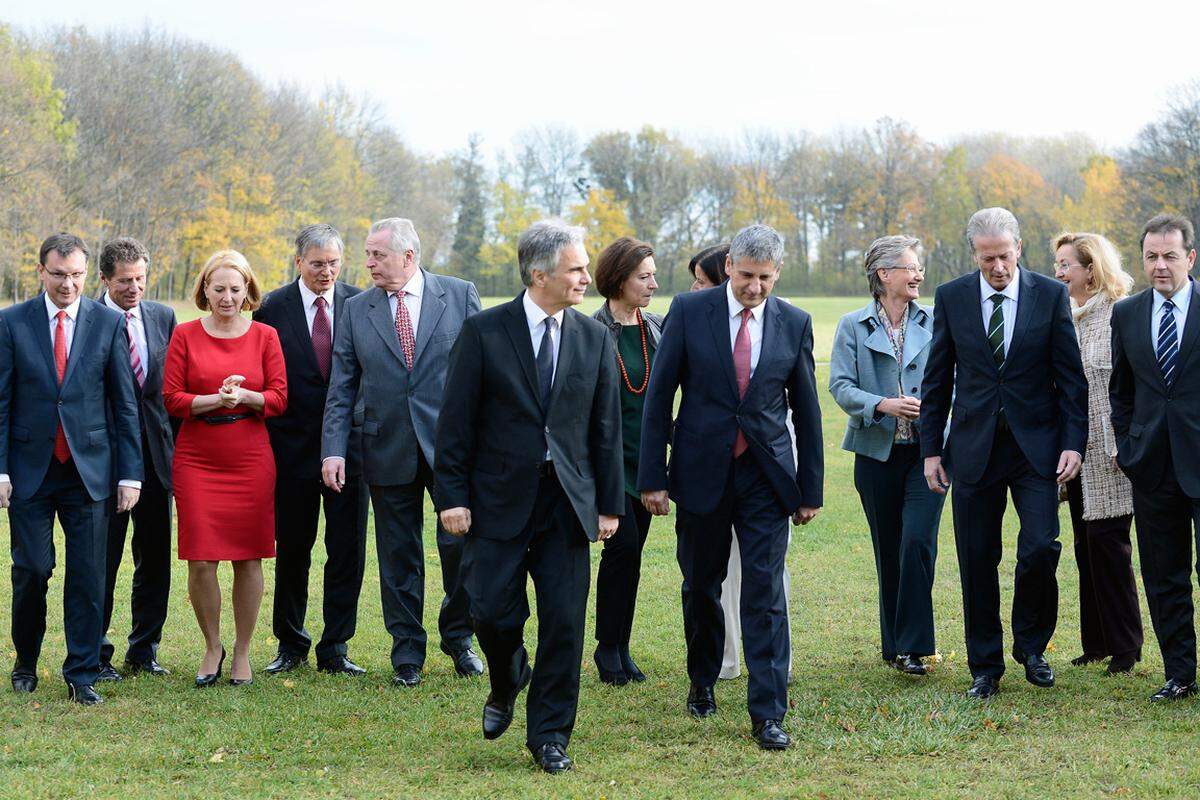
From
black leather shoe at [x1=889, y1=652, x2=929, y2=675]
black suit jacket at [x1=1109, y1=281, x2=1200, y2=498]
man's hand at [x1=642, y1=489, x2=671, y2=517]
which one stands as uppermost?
black suit jacket at [x1=1109, y1=281, x2=1200, y2=498]

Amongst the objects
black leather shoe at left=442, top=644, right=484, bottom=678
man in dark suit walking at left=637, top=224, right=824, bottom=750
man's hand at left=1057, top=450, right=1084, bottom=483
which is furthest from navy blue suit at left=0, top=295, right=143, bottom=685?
man's hand at left=1057, top=450, right=1084, bottom=483

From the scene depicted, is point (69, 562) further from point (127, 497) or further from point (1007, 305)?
point (1007, 305)

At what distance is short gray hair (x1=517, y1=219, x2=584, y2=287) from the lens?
5219 mm

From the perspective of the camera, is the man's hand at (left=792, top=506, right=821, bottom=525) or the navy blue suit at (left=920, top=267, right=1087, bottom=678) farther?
the navy blue suit at (left=920, top=267, right=1087, bottom=678)

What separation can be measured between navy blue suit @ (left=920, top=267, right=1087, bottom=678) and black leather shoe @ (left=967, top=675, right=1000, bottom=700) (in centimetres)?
4

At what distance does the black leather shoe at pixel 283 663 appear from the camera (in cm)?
720

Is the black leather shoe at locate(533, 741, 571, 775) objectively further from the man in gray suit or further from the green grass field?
the man in gray suit

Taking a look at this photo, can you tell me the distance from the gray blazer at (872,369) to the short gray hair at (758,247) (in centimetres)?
131

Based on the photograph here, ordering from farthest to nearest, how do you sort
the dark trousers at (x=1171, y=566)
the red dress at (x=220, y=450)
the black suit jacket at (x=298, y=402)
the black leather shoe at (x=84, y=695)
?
the black suit jacket at (x=298, y=402) → the red dress at (x=220, y=450) → the black leather shoe at (x=84, y=695) → the dark trousers at (x=1171, y=566)

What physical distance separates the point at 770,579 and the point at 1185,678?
2.14 m

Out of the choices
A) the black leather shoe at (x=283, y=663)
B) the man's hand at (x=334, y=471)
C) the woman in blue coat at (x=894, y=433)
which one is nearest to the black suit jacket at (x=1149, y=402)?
the woman in blue coat at (x=894, y=433)

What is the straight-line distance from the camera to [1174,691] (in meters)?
6.08

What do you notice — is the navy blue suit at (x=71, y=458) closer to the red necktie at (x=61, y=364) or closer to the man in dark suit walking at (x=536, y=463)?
the red necktie at (x=61, y=364)

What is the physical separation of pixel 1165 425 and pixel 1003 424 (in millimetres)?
735
